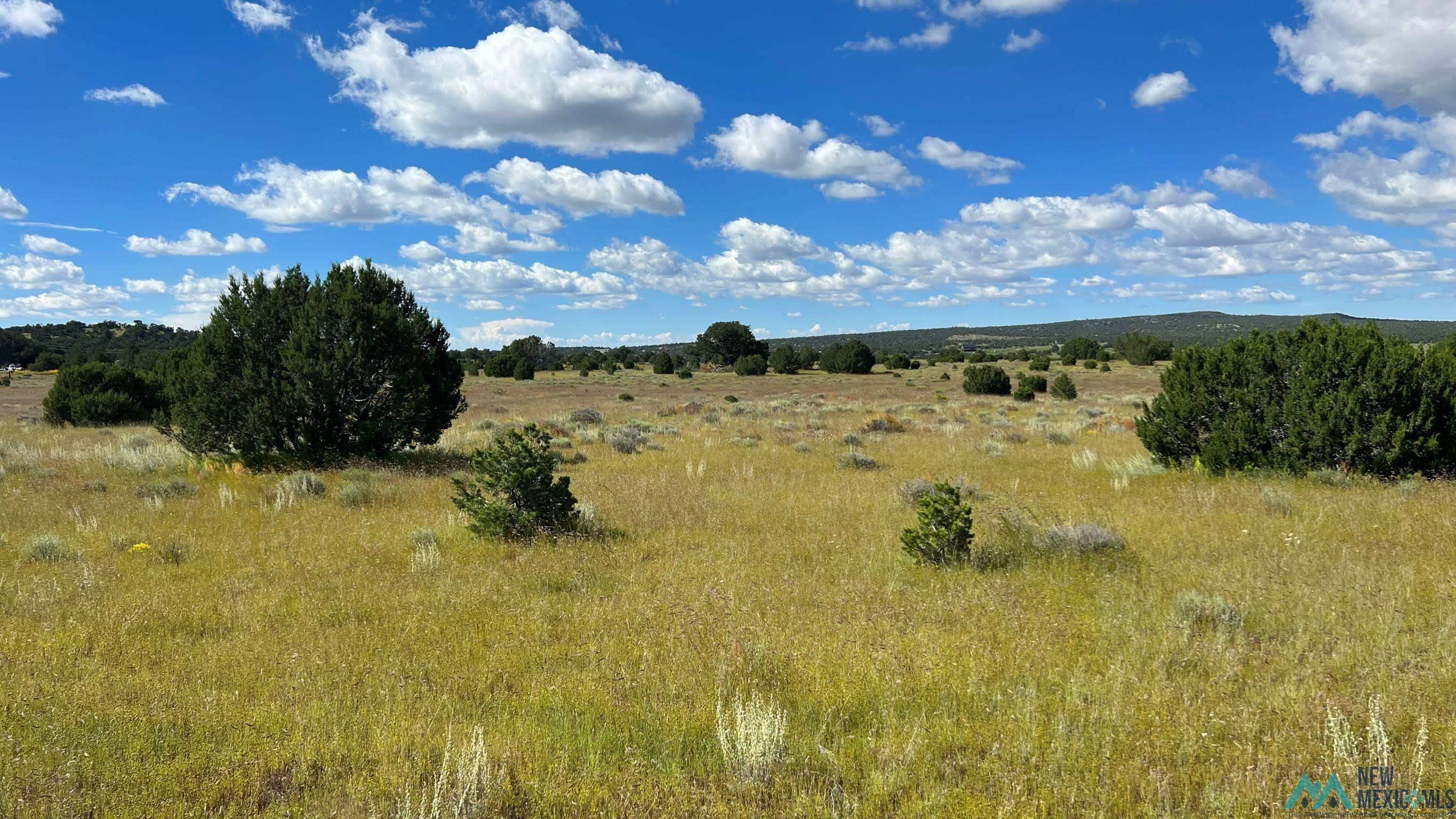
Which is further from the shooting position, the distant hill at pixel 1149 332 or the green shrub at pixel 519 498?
the distant hill at pixel 1149 332

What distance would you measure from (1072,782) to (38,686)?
18.2 feet

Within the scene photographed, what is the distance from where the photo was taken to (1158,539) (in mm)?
7016

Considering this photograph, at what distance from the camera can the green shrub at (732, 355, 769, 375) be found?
6147cm

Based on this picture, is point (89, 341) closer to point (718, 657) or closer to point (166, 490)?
point (166, 490)

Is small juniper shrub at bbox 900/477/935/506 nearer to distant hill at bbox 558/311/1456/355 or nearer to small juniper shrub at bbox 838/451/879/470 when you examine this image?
small juniper shrub at bbox 838/451/879/470

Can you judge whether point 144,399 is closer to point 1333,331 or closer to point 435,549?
point 435,549

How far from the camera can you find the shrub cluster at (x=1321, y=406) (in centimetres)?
923

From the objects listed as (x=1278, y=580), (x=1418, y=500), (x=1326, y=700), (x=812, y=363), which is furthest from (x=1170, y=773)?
(x=812, y=363)

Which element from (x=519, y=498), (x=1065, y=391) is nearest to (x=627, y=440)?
(x=519, y=498)

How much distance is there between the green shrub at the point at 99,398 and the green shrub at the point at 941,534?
85.8 feet

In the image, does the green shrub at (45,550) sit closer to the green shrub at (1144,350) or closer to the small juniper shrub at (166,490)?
the small juniper shrub at (166,490)

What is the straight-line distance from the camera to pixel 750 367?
61.4 metres

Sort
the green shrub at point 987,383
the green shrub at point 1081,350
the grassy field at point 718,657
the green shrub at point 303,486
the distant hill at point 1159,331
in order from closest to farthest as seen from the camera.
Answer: the grassy field at point 718,657, the green shrub at point 303,486, the green shrub at point 987,383, the green shrub at point 1081,350, the distant hill at point 1159,331

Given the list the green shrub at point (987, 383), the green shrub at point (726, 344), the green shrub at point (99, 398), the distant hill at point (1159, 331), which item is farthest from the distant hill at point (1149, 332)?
the green shrub at point (99, 398)
